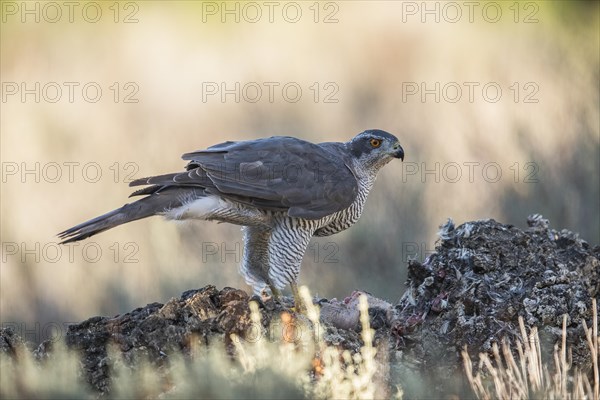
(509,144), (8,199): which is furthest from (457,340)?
(8,199)

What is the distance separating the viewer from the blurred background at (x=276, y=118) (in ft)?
34.4

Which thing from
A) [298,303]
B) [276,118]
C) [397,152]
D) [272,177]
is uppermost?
[276,118]

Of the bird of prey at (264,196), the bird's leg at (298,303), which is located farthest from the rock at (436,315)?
the bird of prey at (264,196)

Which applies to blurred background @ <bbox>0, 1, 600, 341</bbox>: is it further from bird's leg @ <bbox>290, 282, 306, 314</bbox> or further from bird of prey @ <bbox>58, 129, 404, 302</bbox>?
bird's leg @ <bbox>290, 282, 306, 314</bbox>

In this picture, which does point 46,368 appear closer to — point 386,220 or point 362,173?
point 362,173

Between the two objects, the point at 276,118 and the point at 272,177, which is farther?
the point at 276,118

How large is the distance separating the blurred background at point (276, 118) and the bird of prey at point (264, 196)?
455mm

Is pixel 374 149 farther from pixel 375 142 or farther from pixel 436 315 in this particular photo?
pixel 436 315

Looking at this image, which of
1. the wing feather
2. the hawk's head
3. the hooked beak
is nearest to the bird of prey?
the wing feather

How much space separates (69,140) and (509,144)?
528cm

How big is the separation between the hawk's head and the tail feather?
1336mm

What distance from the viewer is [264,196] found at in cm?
741

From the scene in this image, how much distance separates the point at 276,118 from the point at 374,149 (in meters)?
5.64

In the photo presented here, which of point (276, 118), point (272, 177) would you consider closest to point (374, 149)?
point (272, 177)
